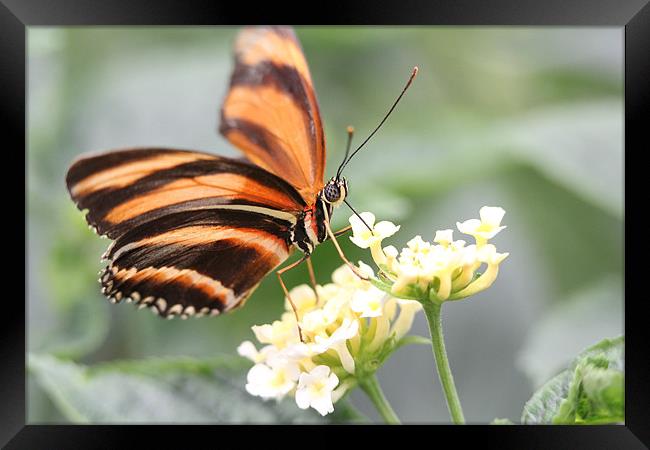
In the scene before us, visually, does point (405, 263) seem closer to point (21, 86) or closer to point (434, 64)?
point (21, 86)

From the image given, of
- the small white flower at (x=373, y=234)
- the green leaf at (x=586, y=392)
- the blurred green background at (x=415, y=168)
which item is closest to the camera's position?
the green leaf at (x=586, y=392)

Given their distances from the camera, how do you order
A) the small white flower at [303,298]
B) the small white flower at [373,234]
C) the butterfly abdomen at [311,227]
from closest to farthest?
the small white flower at [373,234] < the small white flower at [303,298] < the butterfly abdomen at [311,227]

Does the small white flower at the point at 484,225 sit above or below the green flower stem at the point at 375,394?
above

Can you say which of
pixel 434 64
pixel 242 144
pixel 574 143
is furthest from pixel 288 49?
pixel 434 64

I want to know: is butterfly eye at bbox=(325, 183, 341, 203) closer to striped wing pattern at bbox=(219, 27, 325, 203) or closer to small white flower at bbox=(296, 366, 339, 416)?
striped wing pattern at bbox=(219, 27, 325, 203)

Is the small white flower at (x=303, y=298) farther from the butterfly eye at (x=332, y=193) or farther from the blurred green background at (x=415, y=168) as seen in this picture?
the blurred green background at (x=415, y=168)

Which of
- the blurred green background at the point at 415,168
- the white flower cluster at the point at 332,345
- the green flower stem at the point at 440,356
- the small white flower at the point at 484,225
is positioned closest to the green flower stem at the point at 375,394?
the white flower cluster at the point at 332,345
